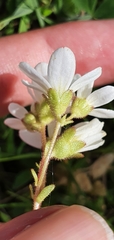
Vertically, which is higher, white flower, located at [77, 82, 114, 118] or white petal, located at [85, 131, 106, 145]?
white flower, located at [77, 82, 114, 118]

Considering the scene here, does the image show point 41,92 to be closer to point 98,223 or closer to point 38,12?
point 98,223

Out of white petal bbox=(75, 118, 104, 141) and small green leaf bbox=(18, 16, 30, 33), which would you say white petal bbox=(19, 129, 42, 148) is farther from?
small green leaf bbox=(18, 16, 30, 33)

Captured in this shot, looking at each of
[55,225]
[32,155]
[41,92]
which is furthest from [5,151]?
[55,225]

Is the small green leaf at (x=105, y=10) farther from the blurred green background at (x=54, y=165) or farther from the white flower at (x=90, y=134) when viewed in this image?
the white flower at (x=90, y=134)

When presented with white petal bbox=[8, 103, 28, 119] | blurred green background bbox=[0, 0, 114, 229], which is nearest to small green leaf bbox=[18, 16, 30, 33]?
blurred green background bbox=[0, 0, 114, 229]

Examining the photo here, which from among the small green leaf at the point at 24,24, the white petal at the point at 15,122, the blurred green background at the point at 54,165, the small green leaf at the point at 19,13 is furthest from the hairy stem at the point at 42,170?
the small green leaf at the point at 24,24

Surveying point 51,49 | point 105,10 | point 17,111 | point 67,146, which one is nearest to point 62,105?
point 67,146

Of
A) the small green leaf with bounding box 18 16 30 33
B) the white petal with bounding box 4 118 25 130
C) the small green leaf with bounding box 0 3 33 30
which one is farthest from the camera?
the small green leaf with bounding box 18 16 30 33
